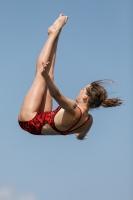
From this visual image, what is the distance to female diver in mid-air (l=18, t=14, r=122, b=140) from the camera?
32.4ft

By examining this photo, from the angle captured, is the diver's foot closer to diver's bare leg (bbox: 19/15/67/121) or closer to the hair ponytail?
diver's bare leg (bbox: 19/15/67/121)

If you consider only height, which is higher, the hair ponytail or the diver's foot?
the diver's foot

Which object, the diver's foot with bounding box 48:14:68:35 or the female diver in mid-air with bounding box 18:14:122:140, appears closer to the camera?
the female diver in mid-air with bounding box 18:14:122:140

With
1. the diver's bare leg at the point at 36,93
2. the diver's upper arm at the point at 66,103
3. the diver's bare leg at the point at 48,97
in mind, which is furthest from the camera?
the diver's bare leg at the point at 48,97

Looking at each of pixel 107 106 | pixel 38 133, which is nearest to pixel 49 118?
pixel 38 133

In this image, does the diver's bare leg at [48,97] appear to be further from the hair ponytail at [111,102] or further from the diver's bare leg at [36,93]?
the hair ponytail at [111,102]

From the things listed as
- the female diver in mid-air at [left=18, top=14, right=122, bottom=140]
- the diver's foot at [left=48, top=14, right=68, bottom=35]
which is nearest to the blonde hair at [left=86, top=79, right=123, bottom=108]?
the female diver in mid-air at [left=18, top=14, right=122, bottom=140]

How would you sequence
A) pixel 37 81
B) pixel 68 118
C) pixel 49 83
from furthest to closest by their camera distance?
1. pixel 37 81
2. pixel 68 118
3. pixel 49 83

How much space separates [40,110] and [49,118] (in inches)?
21.7

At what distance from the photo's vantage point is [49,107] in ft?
35.1

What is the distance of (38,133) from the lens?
1035 cm

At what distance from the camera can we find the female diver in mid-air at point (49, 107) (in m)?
9.87

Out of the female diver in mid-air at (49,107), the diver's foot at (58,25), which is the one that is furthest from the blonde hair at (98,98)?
the diver's foot at (58,25)

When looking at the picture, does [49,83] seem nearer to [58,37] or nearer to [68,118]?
[68,118]
